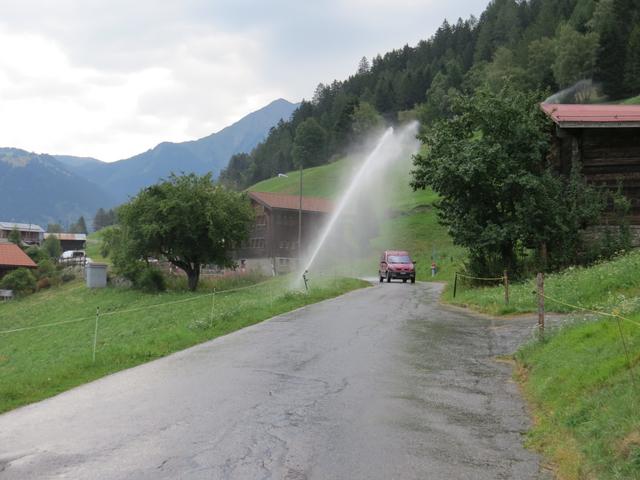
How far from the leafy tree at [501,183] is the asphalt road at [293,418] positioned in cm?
1153

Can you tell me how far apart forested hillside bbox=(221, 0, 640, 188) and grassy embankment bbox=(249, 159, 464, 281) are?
54.6ft

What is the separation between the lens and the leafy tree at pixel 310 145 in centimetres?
15162

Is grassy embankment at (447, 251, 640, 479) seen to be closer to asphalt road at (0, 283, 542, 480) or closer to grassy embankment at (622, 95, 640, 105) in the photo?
asphalt road at (0, 283, 542, 480)

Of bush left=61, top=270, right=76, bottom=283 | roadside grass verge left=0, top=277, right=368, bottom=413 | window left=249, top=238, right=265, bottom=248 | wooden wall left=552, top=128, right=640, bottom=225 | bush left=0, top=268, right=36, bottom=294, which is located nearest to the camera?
roadside grass verge left=0, top=277, right=368, bottom=413

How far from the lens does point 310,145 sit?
153m

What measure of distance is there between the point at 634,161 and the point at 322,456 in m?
25.5

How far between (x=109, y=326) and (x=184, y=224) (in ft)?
51.6

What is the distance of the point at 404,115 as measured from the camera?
142m

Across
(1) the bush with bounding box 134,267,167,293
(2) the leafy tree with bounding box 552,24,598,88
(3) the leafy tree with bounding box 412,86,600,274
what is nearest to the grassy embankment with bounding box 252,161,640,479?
(3) the leafy tree with bounding box 412,86,600,274

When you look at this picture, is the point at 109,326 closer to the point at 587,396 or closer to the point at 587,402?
the point at 587,396

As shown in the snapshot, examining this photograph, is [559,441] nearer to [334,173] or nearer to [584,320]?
A: [584,320]

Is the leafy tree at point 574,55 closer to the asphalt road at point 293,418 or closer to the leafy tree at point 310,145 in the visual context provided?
the leafy tree at point 310,145

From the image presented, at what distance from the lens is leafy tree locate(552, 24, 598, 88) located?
335 ft

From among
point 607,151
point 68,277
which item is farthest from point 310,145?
point 607,151
